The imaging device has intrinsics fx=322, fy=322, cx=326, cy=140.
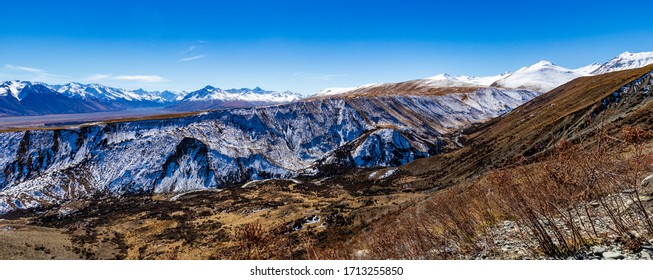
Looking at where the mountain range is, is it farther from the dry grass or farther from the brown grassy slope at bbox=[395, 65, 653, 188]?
the dry grass

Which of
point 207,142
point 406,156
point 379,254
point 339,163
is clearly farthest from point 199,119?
point 379,254

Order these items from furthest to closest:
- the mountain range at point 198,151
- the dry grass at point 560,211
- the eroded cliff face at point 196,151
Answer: the mountain range at point 198,151
the eroded cliff face at point 196,151
the dry grass at point 560,211

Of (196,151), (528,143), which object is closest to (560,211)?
(528,143)

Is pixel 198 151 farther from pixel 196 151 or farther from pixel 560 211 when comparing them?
pixel 560 211

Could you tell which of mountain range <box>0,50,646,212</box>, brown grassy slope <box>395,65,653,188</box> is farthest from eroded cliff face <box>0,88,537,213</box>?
brown grassy slope <box>395,65,653,188</box>

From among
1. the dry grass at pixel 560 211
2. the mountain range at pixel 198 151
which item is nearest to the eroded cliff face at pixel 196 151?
the mountain range at pixel 198 151

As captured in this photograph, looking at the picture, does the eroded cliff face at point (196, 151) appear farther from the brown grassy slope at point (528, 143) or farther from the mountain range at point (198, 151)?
the brown grassy slope at point (528, 143)

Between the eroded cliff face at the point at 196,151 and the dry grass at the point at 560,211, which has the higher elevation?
the dry grass at the point at 560,211
